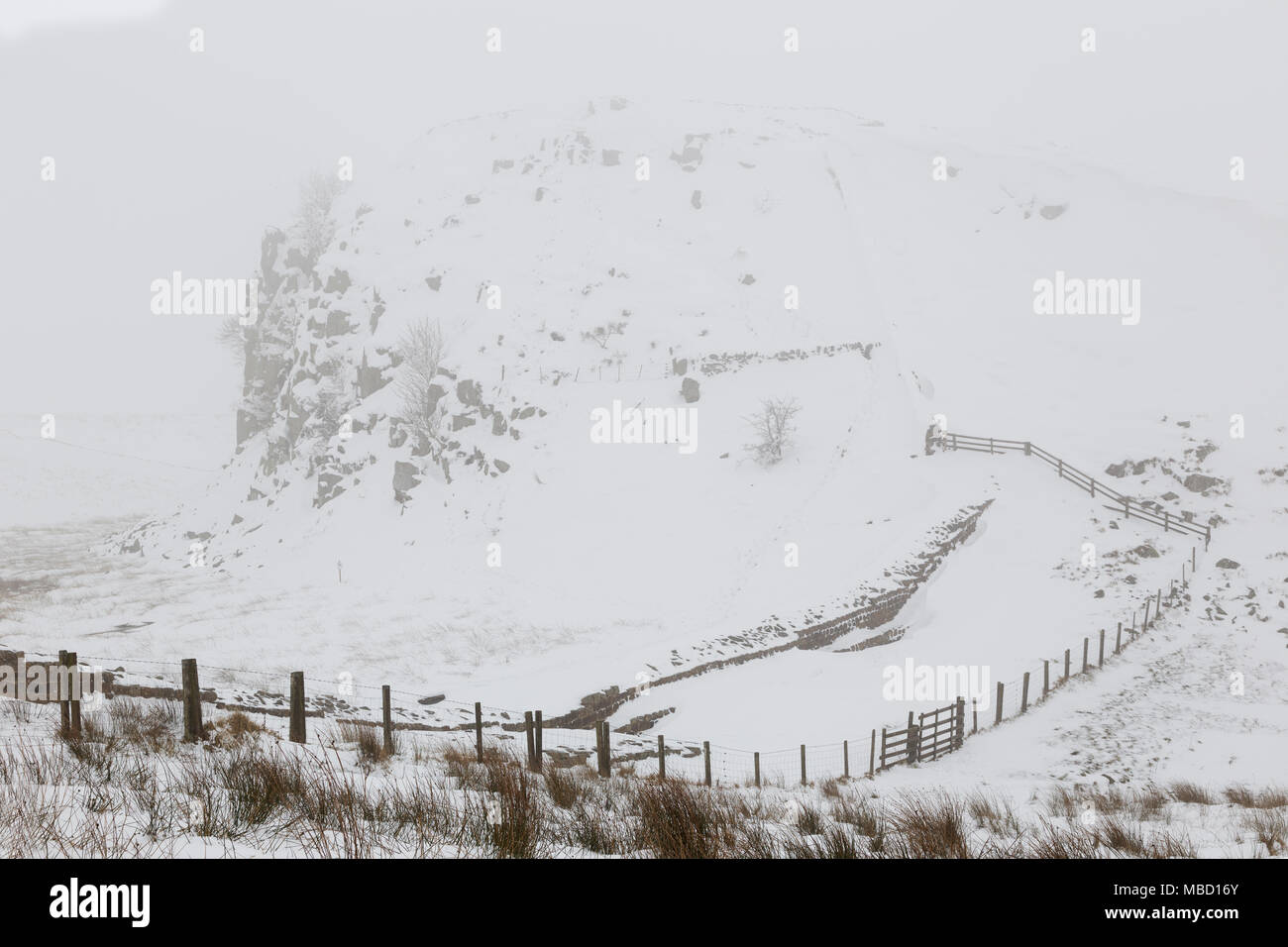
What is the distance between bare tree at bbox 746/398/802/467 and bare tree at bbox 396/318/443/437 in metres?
18.8

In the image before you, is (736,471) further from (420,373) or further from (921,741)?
(921,741)

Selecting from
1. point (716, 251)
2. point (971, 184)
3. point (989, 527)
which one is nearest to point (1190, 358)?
point (989, 527)

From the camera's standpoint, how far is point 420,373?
42969 mm

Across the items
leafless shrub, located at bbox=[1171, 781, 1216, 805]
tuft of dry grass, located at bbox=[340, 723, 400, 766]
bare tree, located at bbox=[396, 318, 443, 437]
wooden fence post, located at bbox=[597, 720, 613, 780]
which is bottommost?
leafless shrub, located at bbox=[1171, 781, 1216, 805]

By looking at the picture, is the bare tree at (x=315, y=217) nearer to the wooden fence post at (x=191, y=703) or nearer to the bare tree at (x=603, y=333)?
the bare tree at (x=603, y=333)

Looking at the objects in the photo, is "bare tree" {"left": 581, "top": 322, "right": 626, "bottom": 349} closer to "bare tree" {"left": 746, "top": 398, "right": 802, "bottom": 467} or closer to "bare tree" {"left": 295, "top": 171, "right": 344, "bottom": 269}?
"bare tree" {"left": 746, "top": 398, "right": 802, "bottom": 467}

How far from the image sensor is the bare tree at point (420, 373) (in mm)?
41156

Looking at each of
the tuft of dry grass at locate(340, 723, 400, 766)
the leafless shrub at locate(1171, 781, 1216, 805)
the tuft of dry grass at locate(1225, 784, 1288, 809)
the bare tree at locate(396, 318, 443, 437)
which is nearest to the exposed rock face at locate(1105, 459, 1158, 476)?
the tuft of dry grass at locate(1225, 784, 1288, 809)

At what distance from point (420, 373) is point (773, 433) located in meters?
21.9

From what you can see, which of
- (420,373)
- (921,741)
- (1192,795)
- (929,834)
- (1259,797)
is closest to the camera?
(929,834)

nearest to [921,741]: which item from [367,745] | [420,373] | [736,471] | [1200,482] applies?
[367,745]

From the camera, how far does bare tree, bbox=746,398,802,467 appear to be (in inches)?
1430

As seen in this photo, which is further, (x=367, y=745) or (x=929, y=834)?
(x=367, y=745)
